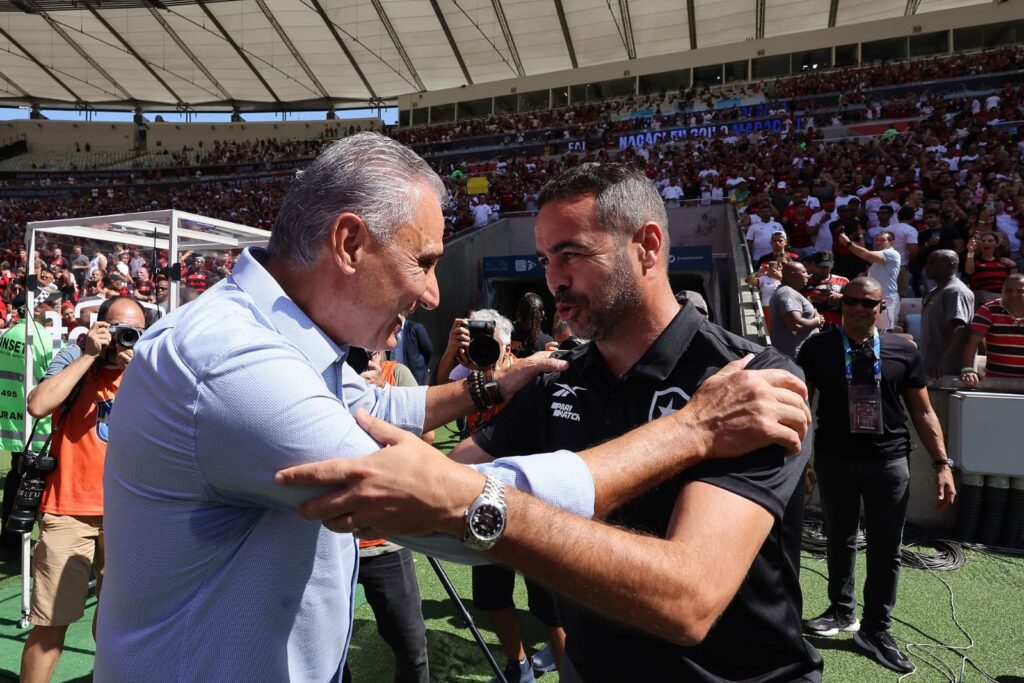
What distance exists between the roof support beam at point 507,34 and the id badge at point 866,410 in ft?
107

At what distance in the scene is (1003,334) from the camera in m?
5.73

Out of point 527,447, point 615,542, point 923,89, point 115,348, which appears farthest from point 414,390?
point 923,89

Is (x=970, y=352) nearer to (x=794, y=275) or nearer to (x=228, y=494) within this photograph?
(x=794, y=275)

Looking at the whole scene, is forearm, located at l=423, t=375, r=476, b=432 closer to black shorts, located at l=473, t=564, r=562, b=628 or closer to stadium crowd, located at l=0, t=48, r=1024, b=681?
stadium crowd, located at l=0, t=48, r=1024, b=681

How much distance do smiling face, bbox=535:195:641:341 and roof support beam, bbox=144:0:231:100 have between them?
3890cm

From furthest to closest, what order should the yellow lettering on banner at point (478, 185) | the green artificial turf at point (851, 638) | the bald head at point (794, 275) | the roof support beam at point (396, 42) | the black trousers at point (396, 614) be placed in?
the roof support beam at point (396, 42)
the yellow lettering on banner at point (478, 185)
the bald head at point (794, 275)
the green artificial turf at point (851, 638)
the black trousers at point (396, 614)

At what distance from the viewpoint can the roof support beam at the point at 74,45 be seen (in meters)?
33.5

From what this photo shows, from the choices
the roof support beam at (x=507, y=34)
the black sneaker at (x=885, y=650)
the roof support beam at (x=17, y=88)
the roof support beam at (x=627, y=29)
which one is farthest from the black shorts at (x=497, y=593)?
the roof support beam at (x=17, y=88)

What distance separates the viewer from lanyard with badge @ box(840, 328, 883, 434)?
3916 millimetres

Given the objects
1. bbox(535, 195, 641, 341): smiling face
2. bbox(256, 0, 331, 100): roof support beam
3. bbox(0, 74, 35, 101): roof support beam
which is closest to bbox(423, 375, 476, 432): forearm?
bbox(535, 195, 641, 341): smiling face

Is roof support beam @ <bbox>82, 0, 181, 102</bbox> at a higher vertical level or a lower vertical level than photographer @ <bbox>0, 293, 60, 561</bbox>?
higher

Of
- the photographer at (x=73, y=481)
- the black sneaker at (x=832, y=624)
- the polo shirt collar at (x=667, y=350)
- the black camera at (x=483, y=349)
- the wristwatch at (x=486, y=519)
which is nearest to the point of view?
the wristwatch at (x=486, y=519)

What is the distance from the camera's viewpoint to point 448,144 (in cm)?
3428

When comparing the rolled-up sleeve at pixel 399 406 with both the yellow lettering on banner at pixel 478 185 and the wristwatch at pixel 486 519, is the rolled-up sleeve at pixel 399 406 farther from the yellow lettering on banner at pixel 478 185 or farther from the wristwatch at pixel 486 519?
the yellow lettering on banner at pixel 478 185
